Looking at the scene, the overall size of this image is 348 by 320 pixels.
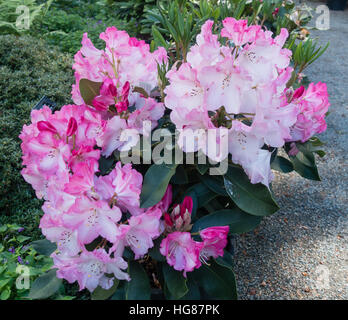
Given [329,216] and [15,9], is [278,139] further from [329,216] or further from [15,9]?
[15,9]

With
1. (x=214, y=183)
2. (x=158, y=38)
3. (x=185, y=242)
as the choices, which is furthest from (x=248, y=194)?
(x=158, y=38)

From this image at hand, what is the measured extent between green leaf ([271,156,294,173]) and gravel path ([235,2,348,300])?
82 centimetres

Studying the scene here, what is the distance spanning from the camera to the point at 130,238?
104 cm

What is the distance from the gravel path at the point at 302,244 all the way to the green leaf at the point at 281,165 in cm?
82

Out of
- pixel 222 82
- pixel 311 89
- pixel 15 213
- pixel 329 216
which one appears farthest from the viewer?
pixel 329 216

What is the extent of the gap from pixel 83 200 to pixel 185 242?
330 millimetres

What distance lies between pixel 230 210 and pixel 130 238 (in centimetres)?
40

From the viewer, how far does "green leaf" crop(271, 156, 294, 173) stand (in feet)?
4.40

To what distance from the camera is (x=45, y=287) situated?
1.17 metres

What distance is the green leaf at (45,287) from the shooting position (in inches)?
45.4

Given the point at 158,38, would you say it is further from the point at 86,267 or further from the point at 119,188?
the point at 86,267

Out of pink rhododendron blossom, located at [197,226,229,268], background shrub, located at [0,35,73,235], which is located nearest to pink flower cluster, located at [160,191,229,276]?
pink rhododendron blossom, located at [197,226,229,268]

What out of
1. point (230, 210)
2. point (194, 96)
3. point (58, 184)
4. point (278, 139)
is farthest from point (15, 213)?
point (278, 139)

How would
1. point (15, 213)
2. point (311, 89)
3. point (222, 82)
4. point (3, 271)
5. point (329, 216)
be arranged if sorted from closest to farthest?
point (222, 82) < point (311, 89) < point (3, 271) < point (15, 213) < point (329, 216)
